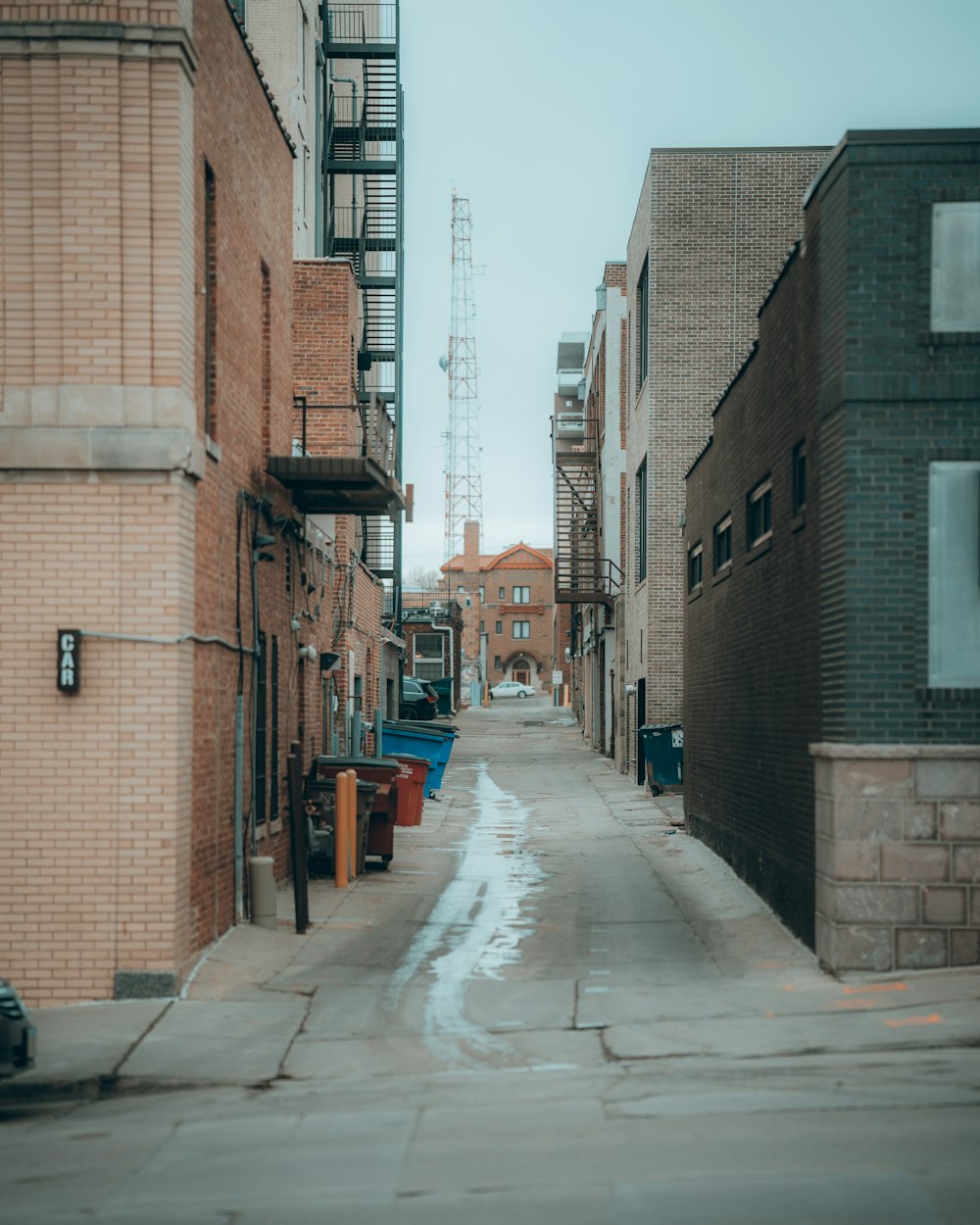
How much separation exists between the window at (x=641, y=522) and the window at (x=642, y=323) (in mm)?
2059

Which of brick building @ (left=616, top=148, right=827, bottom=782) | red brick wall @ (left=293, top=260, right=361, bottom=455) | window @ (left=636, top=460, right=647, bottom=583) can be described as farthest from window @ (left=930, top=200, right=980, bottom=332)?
window @ (left=636, top=460, right=647, bottom=583)

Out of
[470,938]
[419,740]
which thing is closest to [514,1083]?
[470,938]

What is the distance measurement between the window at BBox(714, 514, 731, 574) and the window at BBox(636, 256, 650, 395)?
42.8 feet

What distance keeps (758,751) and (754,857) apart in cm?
118

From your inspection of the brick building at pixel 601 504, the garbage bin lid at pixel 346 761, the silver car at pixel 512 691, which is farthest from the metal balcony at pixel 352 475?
the silver car at pixel 512 691

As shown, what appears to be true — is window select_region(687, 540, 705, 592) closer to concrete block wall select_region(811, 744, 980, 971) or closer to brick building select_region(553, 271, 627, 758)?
concrete block wall select_region(811, 744, 980, 971)

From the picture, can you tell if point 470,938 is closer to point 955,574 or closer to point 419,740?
point 955,574

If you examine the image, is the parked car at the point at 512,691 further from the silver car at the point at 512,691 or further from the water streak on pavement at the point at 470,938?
the water streak on pavement at the point at 470,938

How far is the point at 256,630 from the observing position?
13984 mm

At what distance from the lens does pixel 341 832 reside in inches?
648

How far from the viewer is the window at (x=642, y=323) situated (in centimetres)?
3106

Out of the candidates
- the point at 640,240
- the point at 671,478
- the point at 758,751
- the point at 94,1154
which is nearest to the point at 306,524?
the point at 758,751

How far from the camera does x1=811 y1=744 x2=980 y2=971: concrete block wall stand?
1082 centimetres

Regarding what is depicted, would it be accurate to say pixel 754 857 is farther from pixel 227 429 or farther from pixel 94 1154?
pixel 94 1154
